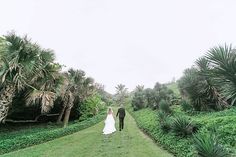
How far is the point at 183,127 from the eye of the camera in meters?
12.4

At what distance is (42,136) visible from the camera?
17375 mm

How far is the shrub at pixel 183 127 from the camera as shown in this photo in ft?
40.6

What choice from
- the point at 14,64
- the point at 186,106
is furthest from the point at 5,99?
the point at 186,106

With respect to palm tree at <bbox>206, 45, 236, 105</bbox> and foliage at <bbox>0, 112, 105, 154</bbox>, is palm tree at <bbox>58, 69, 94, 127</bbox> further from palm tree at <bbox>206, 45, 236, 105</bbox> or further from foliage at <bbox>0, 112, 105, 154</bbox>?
palm tree at <bbox>206, 45, 236, 105</bbox>

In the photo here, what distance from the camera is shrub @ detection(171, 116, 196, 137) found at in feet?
40.6

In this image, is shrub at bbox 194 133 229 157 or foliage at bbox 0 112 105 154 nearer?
shrub at bbox 194 133 229 157

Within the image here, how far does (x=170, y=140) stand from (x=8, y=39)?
35.4 ft

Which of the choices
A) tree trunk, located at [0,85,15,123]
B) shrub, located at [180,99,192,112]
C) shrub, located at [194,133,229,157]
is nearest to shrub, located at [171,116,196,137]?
shrub, located at [194,133,229,157]

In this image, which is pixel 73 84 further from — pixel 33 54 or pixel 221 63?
pixel 221 63

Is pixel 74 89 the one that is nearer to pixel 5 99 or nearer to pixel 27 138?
pixel 27 138

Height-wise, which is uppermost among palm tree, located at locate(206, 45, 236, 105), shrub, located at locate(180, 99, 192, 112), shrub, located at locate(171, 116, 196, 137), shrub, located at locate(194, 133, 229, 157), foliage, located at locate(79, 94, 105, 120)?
foliage, located at locate(79, 94, 105, 120)

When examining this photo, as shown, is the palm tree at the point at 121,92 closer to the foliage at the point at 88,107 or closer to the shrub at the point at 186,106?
the foliage at the point at 88,107

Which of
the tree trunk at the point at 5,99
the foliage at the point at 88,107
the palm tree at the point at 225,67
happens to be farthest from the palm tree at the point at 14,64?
the foliage at the point at 88,107

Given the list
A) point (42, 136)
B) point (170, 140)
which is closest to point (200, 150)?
point (170, 140)
